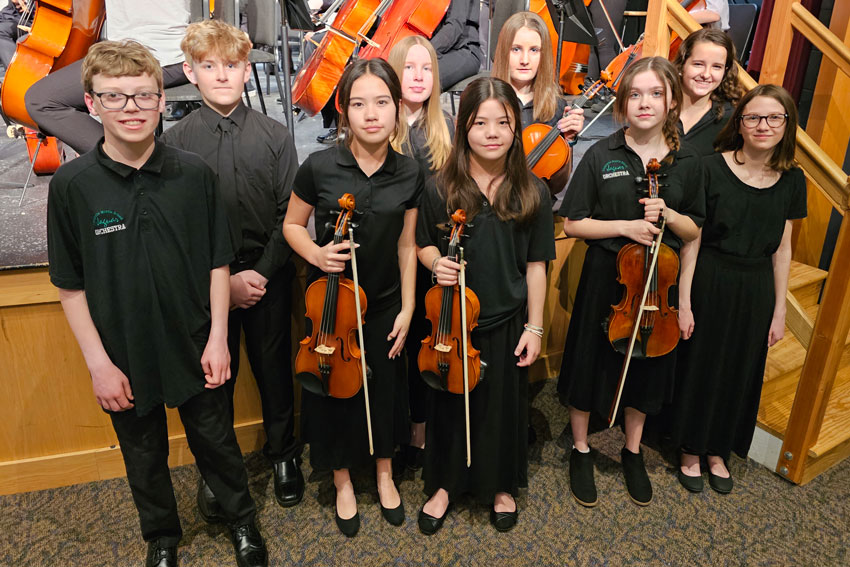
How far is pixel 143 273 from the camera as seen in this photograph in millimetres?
1518

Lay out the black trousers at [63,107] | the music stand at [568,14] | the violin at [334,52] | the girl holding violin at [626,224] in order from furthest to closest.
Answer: the music stand at [568,14] → the violin at [334,52] → the black trousers at [63,107] → the girl holding violin at [626,224]

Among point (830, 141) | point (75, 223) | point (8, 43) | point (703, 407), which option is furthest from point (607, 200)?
point (8, 43)

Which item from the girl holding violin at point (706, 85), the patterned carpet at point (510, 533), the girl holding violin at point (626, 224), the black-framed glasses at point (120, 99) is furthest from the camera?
the girl holding violin at point (706, 85)

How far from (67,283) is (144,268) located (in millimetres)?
171

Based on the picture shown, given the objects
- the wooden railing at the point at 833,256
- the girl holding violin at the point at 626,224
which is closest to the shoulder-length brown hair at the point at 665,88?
the girl holding violin at the point at 626,224

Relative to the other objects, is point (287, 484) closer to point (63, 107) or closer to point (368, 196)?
point (368, 196)

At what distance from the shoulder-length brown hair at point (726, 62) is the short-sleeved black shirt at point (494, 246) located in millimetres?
763

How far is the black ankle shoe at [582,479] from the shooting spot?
214 cm

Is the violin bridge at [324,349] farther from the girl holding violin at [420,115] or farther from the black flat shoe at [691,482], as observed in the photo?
the black flat shoe at [691,482]

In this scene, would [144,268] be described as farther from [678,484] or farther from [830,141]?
[830,141]

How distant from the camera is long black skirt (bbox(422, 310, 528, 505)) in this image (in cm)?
185

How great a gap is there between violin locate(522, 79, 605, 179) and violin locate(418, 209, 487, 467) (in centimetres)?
56

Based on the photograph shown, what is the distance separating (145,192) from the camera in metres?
1.47

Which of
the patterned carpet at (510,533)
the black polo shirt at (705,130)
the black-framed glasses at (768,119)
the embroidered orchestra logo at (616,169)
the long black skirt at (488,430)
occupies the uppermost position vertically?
the black-framed glasses at (768,119)
